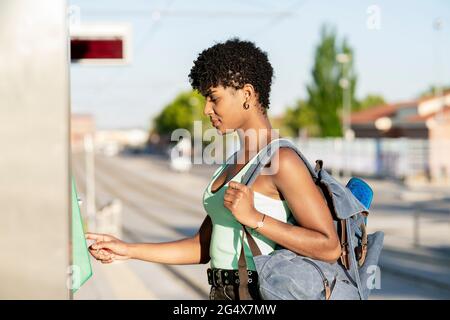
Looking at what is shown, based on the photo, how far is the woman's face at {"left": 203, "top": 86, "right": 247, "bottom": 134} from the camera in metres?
2.56

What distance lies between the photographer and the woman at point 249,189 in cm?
234

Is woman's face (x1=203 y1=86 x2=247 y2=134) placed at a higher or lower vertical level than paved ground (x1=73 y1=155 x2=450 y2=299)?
higher

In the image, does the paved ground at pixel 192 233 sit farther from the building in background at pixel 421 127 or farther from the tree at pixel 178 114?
the tree at pixel 178 114

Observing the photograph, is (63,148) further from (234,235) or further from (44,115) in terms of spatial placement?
(234,235)

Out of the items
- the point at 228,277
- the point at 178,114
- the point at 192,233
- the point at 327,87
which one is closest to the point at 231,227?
the point at 228,277

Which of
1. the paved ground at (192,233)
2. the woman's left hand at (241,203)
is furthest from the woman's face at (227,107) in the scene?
the paved ground at (192,233)

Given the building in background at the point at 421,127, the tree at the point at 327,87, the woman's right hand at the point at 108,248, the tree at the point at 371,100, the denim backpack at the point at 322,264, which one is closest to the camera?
the denim backpack at the point at 322,264

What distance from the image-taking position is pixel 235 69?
8.46 feet

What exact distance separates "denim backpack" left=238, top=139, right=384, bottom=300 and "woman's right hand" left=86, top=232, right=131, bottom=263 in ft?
1.73

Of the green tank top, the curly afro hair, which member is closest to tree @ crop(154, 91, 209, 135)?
the curly afro hair

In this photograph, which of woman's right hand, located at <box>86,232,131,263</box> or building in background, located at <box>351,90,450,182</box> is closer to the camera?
woman's right hand, located at <box>86,232,131,263</box>

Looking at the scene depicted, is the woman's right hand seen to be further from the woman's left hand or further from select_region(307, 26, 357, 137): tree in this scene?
select_region(307, 26, 357, 137): tree
